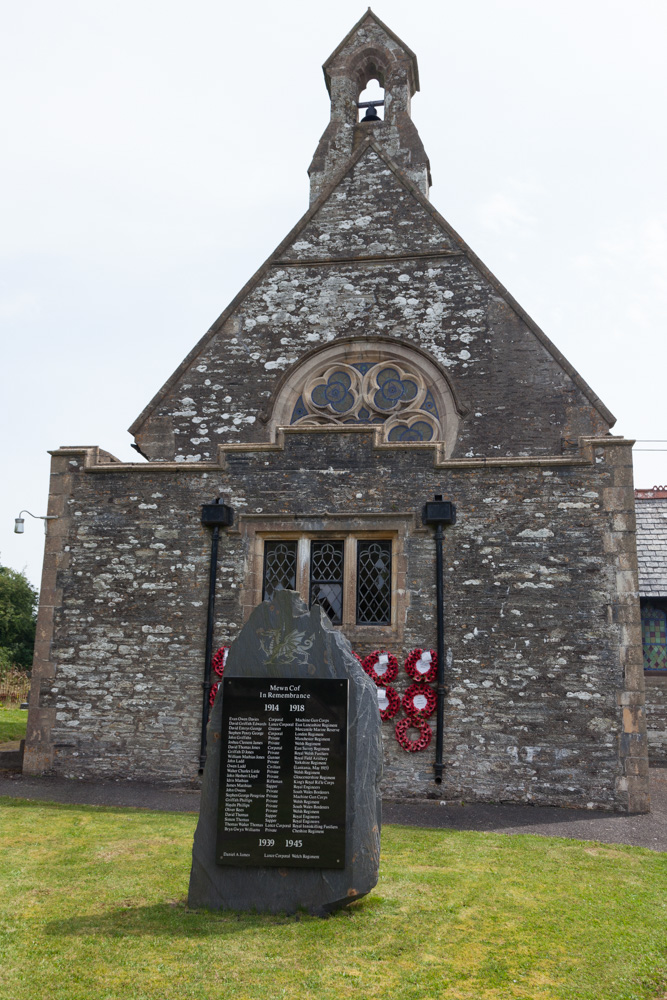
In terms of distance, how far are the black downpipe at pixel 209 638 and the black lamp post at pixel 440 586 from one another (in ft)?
10.8

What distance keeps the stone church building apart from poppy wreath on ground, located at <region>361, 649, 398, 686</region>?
5.1 inches

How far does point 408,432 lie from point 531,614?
4669 millimetres

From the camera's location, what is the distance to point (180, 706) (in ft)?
40.7

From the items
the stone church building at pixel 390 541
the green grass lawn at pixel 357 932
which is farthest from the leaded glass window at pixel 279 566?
the green grass lawn at pixel 357 932

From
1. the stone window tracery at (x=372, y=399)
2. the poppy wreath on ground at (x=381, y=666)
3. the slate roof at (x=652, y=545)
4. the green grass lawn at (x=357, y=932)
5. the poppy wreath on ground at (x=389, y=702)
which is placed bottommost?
the green grass lawn at (x=357, y=932)

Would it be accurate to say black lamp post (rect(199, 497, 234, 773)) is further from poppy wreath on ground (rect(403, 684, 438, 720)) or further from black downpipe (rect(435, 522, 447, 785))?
black downpipe (rect(435, 522, 447, 785))

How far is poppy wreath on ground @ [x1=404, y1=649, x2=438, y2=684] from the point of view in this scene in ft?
39.3

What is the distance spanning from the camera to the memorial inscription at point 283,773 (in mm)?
6527

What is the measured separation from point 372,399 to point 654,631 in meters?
8.03

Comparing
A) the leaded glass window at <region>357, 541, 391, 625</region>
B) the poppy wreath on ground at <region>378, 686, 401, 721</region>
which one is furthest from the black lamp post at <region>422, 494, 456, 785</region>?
the leaded glass window at <region>357, 541, 391, 625</region>

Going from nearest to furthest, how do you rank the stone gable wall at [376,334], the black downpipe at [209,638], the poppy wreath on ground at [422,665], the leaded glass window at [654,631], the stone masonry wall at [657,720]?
1. the poppy wreath on ground at [422,665]
2. the black downpipe at [209,638]
3. the stone gable wall at [376,334]
4. the stone masonry wall at [657,720]
5. the leaded glass window at [654,631]

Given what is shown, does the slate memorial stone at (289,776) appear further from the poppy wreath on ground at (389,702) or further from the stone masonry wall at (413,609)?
the stone masonry wall at (413,609)

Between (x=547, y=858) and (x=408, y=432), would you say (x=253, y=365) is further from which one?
(x=547, y=858)

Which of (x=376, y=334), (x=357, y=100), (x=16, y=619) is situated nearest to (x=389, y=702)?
(x=376, y=334)
